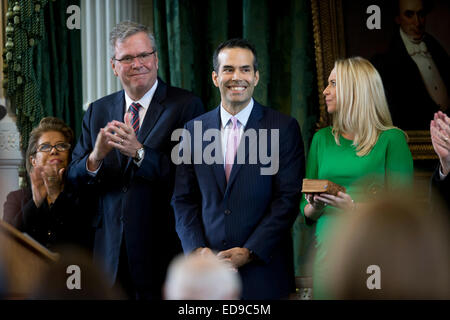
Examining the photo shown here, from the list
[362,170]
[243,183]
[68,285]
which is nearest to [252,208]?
[243,183]

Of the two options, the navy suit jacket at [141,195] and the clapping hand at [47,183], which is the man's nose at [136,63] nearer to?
the navy suit jacket at [141,195]

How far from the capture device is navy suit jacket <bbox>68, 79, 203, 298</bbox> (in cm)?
315

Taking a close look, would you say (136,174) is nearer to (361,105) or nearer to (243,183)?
(243,183)

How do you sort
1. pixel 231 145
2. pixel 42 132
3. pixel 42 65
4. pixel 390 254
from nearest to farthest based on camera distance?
pixel 390 254, pixel 231 145, pixel 42 132, pixel 42 65

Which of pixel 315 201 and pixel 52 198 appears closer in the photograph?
pixel 315 201

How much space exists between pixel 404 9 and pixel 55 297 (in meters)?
3.08

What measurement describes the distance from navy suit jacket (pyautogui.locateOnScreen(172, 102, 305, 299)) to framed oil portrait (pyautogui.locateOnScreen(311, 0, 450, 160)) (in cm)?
102

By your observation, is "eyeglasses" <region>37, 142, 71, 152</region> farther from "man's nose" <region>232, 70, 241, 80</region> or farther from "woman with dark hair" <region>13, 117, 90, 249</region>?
"man's nose" <region>232, 70, 241, 80</region>

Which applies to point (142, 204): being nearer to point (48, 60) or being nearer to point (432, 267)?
point (48, 60)

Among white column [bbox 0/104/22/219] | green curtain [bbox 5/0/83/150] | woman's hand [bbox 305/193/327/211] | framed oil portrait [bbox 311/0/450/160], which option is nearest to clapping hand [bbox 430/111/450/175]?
woman's hand [bbox 305/193/327/211]

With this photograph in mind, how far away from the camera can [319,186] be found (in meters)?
2.82

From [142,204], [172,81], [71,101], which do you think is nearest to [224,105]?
[142,204]

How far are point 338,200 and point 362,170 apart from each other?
21 cm

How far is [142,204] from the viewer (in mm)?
3186
